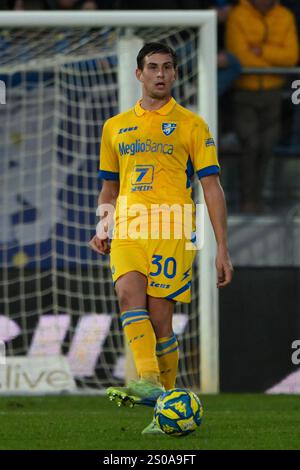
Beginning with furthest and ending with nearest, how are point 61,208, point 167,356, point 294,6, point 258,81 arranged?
point 294,6
point 258,81
point 61,208
point 167,356

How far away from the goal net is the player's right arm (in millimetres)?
3909

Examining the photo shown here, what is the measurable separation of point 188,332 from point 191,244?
4324 mm

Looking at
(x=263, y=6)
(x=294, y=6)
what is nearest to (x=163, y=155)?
(x=263, y=6)

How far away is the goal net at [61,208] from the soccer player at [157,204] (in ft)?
13.5

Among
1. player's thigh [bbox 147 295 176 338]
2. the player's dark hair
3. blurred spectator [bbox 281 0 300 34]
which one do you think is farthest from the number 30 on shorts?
blurred spectator [bbox 281 0 300 34]

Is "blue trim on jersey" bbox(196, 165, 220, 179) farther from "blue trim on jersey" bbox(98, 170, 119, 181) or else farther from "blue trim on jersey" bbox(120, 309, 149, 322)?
"blue trim on jersey" bbox(120, 309, 149, 322)

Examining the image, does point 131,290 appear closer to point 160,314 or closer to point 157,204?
point 160,314

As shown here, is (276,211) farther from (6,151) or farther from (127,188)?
(127,188)

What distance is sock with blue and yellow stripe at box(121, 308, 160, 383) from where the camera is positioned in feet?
20.2

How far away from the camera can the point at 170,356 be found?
638 cm

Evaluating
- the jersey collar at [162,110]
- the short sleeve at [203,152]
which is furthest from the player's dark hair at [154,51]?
the short sleeve at [203,152]

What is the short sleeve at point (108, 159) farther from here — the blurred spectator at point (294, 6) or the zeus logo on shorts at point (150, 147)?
the blurred spectator at point (294, 6)

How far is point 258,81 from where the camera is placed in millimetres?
11203

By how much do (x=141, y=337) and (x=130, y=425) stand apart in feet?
2.74
